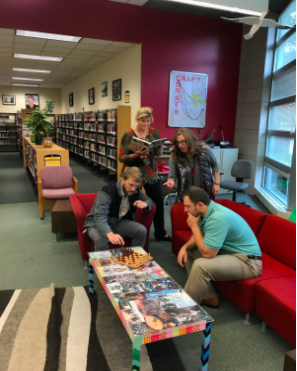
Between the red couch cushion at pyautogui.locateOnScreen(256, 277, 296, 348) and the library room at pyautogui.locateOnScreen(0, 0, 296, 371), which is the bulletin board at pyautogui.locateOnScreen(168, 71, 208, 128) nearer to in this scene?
the library room at pyautogui.locateOnScreen(0, 0, 296, 371)

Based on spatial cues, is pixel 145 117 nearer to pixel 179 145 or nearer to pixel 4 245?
pixel 179 145

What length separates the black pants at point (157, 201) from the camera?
3734 millimetres

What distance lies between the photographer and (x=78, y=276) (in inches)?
121

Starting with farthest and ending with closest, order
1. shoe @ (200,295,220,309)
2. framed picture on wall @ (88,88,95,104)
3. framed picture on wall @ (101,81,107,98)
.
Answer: framed picture on wall @ (88,88,95,104) → framed picture on wall @ (101,81,107,98) → shoe @ (200,295,220,309)

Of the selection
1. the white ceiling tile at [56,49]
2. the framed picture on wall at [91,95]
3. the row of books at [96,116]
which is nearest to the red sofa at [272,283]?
the row of books at [96,116]

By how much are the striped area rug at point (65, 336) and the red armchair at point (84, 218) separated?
0.52 m

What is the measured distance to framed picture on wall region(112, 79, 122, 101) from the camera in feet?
23.9

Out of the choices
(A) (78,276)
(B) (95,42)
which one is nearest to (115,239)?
(A) (78,276)

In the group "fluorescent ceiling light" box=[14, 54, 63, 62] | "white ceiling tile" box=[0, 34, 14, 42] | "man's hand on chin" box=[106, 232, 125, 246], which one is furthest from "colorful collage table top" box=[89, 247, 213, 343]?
"fluorescent ceiling light" box=[14, 54, 63, 62]

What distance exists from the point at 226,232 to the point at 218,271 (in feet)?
0.98

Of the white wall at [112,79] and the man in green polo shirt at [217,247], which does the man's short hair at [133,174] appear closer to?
the man in green polo shirt at [217,247]

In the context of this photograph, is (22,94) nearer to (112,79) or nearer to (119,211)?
(112,79)

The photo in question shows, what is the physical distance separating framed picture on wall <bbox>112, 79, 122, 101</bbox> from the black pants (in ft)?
13.9

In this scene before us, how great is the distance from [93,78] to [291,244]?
8.66 metres
